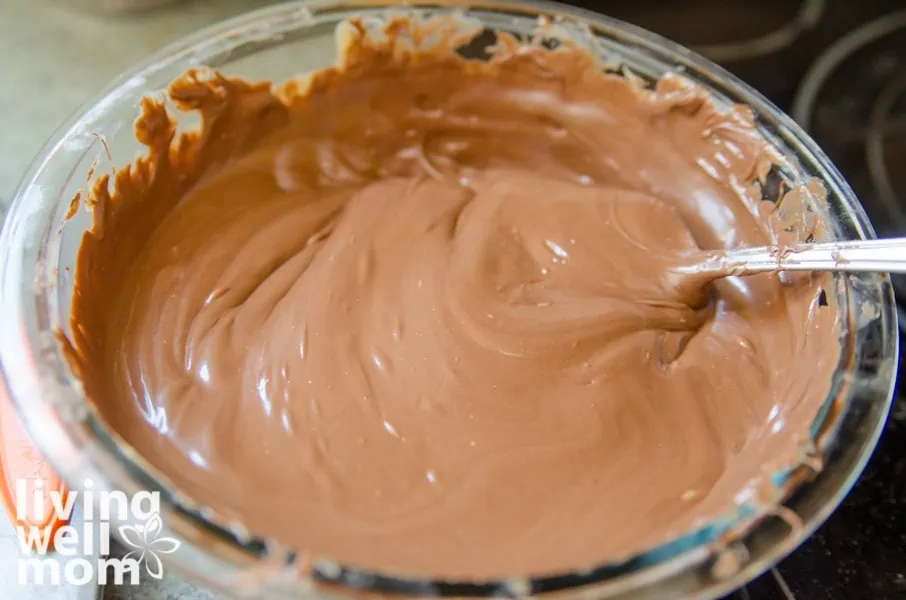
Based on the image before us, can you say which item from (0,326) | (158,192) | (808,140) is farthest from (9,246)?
(808,140)

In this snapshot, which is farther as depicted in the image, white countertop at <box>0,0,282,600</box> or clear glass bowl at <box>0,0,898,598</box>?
white countertop at <box>0,0,282,600</box>

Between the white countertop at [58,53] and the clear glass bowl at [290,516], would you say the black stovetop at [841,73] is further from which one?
the white countertop at [58,53]

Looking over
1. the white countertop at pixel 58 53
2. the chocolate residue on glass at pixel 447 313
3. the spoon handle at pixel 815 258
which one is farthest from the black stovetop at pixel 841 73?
the white countertop at pixel 58 53

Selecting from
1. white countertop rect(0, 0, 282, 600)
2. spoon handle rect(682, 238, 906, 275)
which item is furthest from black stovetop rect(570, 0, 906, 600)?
white countertop rect(0, 0, 282, 600)

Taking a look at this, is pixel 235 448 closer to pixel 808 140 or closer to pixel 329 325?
Result: pixel 329 325

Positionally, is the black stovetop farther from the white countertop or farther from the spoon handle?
the white countertop

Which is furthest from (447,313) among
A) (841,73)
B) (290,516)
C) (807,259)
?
(841,73)
